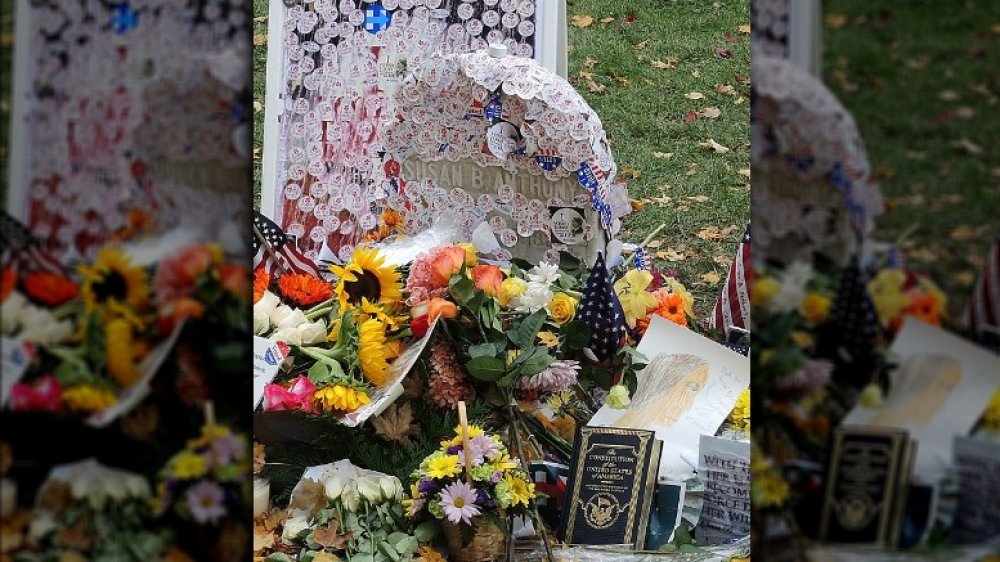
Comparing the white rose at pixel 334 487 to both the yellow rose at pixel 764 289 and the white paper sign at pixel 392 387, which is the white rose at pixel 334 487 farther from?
the yellow rose at pixel 764 289

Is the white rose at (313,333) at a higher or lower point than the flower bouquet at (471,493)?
higher

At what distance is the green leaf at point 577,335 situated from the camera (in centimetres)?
256

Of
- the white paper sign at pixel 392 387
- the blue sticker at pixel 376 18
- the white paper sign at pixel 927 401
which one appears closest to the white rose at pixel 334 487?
the white paper sign at pixel 392 387

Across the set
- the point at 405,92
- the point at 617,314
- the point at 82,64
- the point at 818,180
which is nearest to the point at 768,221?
the point at 818,180

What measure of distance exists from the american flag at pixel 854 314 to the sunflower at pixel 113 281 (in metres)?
0.64

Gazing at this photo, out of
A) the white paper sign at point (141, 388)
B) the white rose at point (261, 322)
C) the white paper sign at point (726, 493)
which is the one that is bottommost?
the white paper sign at point (726, 493)

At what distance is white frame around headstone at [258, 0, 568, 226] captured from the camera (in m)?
3.72

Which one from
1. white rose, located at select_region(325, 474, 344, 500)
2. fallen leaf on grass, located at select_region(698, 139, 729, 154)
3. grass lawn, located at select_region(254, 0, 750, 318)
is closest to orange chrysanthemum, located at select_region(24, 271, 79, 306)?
white rose, located at select_region(325, 474, 344, 500)

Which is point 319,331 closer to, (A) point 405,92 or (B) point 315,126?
(A) point 405,92

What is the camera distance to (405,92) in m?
3.15

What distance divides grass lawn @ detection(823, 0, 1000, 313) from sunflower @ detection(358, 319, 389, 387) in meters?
1.59

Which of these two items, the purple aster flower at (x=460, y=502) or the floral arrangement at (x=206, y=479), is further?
the purple aster flower at (x=460, y=502)

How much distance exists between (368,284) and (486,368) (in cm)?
39

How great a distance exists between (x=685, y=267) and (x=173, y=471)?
353 cm
